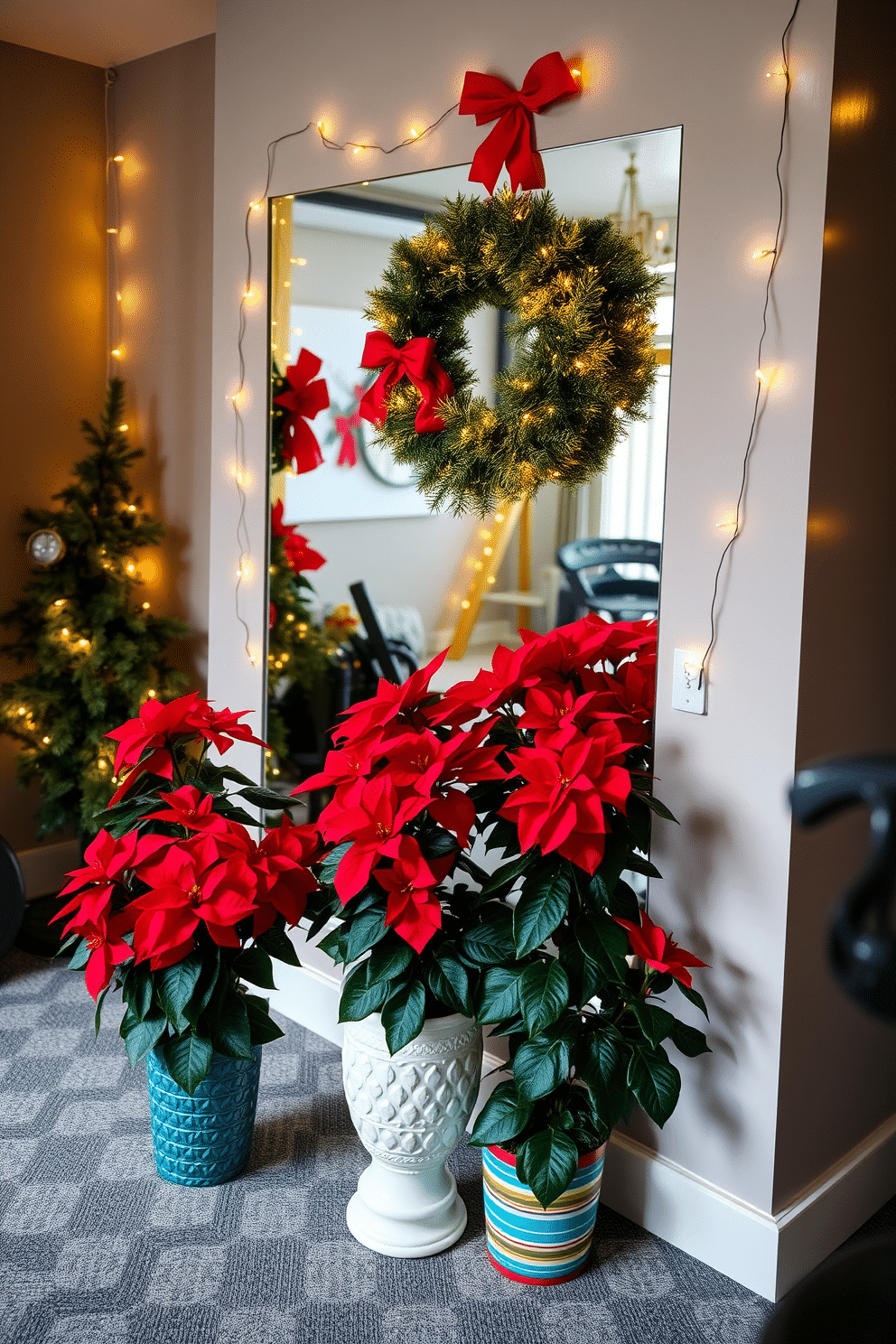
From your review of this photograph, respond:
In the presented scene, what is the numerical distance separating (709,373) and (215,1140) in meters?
1.70

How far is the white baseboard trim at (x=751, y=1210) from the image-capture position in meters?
2.00

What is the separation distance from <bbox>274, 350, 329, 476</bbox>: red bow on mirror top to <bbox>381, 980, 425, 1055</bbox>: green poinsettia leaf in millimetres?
1472

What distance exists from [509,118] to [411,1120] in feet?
6.07

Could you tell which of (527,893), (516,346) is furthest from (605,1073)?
(516,346)

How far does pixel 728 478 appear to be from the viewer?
1922 mm

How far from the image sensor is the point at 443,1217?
214cm

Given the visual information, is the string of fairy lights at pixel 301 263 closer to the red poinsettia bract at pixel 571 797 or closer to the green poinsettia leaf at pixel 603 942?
the red poinsettia bract at pixel 571 797

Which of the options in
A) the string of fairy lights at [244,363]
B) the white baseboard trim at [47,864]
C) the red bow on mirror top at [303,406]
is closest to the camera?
the string of fairy lights at [244,363]

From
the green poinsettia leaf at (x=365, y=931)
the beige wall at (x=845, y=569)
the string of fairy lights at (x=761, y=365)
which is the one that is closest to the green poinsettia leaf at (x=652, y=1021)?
the beige wall at (x=845, y=569)

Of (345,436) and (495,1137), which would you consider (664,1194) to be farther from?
(345,436)

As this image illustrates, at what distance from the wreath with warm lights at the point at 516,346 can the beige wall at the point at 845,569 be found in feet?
1.17

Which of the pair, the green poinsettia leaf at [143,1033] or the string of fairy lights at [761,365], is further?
the green poinsettia leaf at [143,1033]

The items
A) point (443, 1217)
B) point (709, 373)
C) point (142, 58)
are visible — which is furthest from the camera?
point (142, 58)

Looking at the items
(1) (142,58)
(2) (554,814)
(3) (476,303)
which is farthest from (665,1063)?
(1) (142,58)
